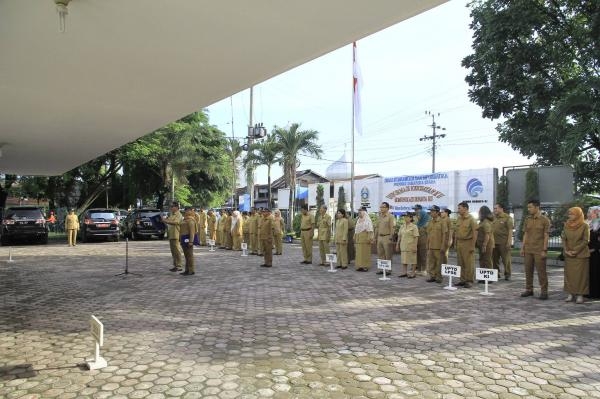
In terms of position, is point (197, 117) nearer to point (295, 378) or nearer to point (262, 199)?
point (295, 378)

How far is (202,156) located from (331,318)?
87.6ft

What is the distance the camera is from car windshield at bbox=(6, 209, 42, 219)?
803 inches

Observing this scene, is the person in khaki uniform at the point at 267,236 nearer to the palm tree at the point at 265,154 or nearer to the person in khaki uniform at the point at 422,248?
the person in khaki uniform at the point at 422,248

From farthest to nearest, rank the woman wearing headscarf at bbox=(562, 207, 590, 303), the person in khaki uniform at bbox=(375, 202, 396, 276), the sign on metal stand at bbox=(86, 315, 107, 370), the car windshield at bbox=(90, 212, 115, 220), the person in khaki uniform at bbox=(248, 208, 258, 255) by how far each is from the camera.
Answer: the car windshield at bbox=(90, 212, 115, 220)
the person in khaki uniform at bbox=(248, 208, 258, 255)
the person in khaki uniform at bbox=(375, 202, 396, 276)
the woman wearing headscarf at bbox=(562, 207, 590, 303)
the sign on metal stand at bbox=(86, 315, 107, 370)

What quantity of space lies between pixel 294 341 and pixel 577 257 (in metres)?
5.61

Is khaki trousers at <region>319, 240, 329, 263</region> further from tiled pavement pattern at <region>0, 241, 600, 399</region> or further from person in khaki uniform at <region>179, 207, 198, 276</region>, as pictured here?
person in khaki uniform at <region>179, 207, 198, 276</region>

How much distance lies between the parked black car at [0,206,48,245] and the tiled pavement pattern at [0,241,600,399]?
458 inches

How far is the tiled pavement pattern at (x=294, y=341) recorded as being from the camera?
425 cm

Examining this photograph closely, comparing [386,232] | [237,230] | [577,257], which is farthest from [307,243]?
[577,257]

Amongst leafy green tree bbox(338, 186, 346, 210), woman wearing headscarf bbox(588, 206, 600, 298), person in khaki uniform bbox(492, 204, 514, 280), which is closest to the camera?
woman wearing headscarf bbox(588, 206, 600, 298)

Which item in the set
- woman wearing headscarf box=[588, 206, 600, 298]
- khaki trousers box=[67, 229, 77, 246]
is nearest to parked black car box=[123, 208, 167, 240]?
khaki trousers box=[67, 229, 77, 246]

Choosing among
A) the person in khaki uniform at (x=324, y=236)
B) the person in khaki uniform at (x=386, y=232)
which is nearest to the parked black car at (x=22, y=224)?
the person in khaki uniform at (x=324, y=236)

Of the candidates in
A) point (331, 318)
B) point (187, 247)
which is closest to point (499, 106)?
point (187, 247)

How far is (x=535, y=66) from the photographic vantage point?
1762cm
